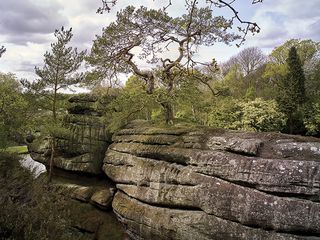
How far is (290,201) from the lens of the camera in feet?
31.6

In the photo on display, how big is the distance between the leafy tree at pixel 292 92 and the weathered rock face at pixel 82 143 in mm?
16172

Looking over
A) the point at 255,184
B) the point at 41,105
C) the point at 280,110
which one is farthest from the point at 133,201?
the point at 280,110

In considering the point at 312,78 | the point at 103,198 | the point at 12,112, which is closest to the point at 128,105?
the point at 103,198

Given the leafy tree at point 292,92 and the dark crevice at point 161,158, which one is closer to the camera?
the dark crevice at point 161,158

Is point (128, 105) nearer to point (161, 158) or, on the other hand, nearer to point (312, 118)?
point (161, 158)

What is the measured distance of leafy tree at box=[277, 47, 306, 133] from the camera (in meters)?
27.3

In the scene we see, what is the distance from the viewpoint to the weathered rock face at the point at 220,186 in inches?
380

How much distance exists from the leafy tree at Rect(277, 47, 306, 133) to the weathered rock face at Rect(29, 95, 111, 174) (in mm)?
16172

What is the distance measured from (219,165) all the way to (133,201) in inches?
186

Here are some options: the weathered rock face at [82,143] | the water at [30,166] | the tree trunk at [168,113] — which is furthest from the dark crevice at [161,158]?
the water at [30,166]

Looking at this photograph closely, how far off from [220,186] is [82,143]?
32.1 ft

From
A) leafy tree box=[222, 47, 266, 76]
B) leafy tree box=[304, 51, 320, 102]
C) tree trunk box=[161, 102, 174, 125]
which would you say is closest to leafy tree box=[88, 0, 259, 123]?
tree trunk box=[161, 102, 174, 125]

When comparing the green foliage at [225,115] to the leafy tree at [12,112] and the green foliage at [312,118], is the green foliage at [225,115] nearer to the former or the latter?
the green foliage at [312,118]

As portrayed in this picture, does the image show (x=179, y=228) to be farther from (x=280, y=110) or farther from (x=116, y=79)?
(x=280, y=110)
